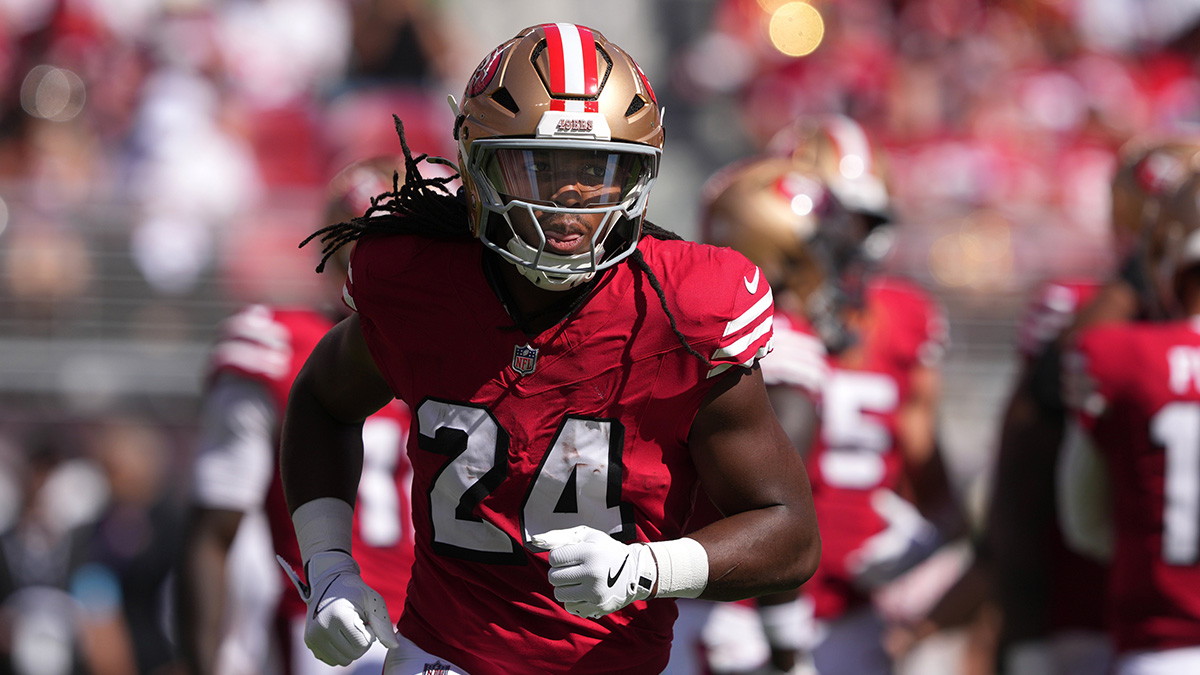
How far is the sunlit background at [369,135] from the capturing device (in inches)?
313

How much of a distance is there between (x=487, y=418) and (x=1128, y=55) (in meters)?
10.9

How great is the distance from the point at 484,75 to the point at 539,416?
0.60 m

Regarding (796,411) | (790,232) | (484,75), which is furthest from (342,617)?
(790,232)

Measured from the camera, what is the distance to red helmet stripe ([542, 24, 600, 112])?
2350mm

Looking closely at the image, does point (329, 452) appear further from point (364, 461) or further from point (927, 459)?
point (927, 459)

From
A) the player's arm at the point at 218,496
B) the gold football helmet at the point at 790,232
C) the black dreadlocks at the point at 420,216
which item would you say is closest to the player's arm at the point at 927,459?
the gold football helmet at the point at 790,232

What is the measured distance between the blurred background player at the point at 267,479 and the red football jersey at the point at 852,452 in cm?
141

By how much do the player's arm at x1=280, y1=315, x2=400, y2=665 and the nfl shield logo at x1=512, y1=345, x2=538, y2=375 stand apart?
373 mm

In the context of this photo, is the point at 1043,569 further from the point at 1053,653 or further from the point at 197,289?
the point at 197,289

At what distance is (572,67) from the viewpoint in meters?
2.38

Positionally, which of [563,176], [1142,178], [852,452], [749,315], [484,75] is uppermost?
[484,75]

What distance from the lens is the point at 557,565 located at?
2.15 metres

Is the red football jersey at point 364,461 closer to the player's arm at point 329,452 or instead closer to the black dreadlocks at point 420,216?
the player's arm at point 329,452

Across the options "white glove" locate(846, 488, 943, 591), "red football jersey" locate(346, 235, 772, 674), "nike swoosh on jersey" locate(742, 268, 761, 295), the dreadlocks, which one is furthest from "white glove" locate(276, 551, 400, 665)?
"white glove" locate(846, 488, 943, 591)
